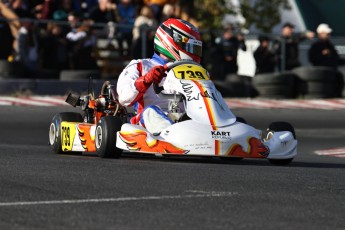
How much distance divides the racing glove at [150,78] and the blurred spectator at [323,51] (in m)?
9.00

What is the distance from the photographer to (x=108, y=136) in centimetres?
887

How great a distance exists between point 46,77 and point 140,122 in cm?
764

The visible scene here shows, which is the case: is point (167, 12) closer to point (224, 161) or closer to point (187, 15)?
point (187, 15)

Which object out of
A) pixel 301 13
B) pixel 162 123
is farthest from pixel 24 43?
pixel 162 123

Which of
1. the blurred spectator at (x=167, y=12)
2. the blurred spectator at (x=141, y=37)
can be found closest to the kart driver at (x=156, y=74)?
the blurred spectator at (x=141, y=37)

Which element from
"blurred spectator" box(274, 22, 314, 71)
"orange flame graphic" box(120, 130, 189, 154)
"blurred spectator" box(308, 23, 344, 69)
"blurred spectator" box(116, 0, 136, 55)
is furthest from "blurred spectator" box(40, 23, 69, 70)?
"orange flame graphic" box(120, 130, 189, 154)

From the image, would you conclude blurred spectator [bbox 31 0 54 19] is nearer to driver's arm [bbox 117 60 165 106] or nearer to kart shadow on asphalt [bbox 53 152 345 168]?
kart shadow on asphalt [bbox 53 152 345 168]

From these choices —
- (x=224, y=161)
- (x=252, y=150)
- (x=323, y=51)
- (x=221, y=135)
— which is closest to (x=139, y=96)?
(x=224, y=161)

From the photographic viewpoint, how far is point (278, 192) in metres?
6.57

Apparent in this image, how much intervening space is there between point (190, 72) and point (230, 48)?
858 centimetres

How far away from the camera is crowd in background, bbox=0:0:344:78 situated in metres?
16.5

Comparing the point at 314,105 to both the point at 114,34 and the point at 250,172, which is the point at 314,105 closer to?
the point at 114,34

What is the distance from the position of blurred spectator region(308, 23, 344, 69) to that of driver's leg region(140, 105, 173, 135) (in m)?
9.18

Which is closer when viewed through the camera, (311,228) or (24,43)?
(311,228)
